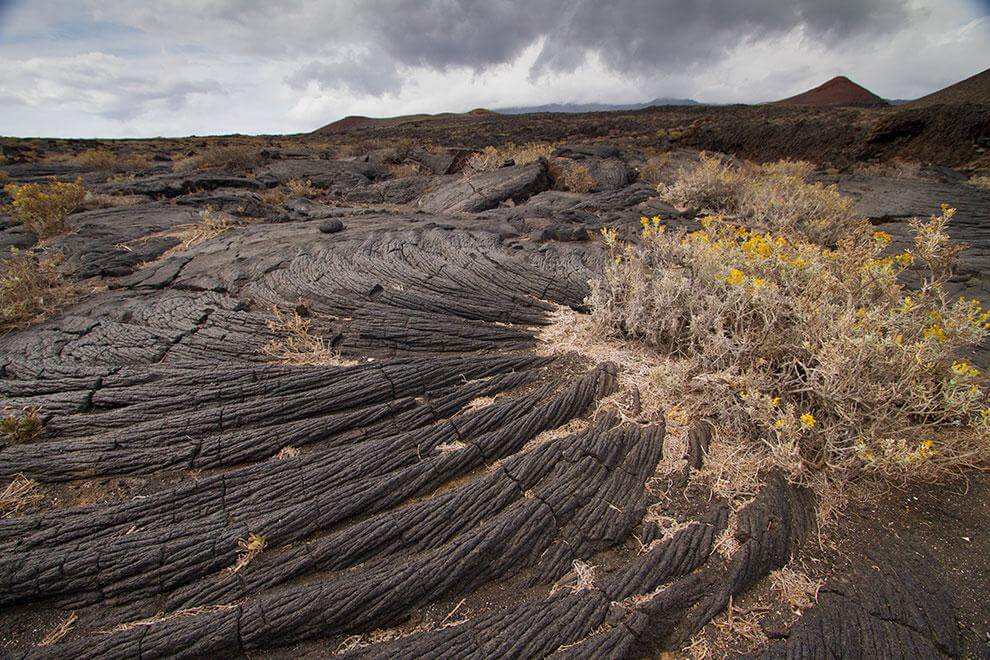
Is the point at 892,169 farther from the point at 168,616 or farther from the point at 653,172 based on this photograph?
the point at 168,616

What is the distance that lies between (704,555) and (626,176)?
46.0 ft

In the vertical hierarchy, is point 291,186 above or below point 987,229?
above

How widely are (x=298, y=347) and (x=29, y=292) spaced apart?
172 inches

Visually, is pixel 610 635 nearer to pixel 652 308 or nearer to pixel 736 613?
pixel 736 613

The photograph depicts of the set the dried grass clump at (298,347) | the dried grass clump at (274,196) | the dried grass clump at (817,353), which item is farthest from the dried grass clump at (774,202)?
the dried grass clump at (274,196)

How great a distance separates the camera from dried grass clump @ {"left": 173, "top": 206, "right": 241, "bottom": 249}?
889 centimetres

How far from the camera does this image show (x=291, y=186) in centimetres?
1484

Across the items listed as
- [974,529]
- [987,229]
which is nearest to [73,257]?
[974,529]

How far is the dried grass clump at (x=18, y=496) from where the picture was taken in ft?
9.74

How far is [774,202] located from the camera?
32.1 ft

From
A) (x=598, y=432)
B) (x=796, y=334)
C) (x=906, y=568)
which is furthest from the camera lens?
(x=796, y=334)

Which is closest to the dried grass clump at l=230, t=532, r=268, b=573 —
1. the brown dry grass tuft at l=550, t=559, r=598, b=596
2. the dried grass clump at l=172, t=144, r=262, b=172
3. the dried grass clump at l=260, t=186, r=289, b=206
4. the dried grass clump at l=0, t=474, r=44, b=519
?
the dried grass clump at l=0, t=474, r=44, b=519

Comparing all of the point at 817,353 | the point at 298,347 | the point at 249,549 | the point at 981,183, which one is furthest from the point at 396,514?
the point at 981,183

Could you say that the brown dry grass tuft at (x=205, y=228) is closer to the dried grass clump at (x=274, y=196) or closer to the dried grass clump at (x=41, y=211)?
the dried grass clump at (x=41, y=211)
